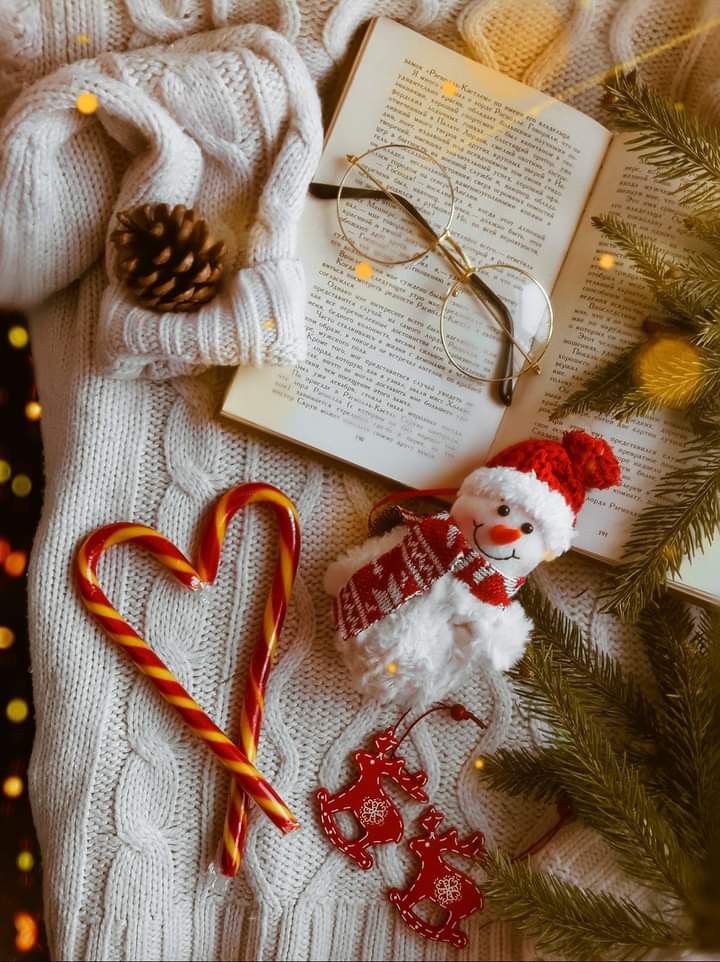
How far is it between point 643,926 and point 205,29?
1021 mm

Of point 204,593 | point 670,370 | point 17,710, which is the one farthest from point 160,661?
point 670,370

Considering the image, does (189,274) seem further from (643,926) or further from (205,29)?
(643,926)

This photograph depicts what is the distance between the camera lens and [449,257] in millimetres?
996

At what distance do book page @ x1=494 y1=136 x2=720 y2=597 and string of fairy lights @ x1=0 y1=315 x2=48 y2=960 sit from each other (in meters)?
0.60

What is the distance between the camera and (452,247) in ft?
3.28

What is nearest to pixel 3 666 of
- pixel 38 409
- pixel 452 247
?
pixel 38 409

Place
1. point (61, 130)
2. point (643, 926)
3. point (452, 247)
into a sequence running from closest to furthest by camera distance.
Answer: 1. point (643, 926)
2. point (61, 130)
3. point (452, 247)

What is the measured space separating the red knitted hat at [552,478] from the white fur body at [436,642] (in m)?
0.10

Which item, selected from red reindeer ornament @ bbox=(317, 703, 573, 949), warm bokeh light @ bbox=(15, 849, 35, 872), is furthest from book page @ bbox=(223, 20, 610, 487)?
warm bokeh light @ bbox=(15, 849, 35, 872)

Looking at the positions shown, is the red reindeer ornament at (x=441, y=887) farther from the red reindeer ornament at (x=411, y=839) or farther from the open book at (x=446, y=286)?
the open book at (x=446, y=286)

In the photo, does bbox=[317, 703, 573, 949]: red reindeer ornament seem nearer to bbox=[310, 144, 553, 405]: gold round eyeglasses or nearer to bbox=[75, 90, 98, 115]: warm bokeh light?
bbox=[310, 144, 553, 405]: gold round eyeglasses

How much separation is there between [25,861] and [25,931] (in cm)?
9

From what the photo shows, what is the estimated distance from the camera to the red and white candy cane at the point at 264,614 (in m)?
0.96

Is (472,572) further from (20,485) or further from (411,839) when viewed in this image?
(20,485)
